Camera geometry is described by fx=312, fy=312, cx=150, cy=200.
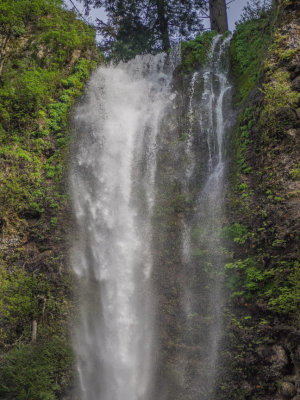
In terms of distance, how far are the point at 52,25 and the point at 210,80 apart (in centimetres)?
714

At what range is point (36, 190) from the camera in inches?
364

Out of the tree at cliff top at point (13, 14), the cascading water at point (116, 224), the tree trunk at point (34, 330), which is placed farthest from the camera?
the tree at cliff top at point (13, 14)

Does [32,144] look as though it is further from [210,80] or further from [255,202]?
[255,202]

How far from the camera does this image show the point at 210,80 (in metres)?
10.3

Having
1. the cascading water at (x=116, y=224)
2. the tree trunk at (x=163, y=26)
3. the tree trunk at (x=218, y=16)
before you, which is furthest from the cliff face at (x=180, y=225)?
the tree trunk at (x=163, y=26)

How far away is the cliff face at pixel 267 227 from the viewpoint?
206 inches

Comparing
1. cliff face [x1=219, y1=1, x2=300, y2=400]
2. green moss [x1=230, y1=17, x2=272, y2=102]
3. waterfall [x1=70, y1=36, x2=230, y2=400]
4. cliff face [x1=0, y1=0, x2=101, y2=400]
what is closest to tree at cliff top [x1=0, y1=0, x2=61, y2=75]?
cliff face [x1=0, y1=0, x2=101, y2=400]

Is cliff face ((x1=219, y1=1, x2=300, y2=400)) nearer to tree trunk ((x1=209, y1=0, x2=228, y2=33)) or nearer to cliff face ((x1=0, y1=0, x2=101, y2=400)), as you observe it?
cliff face ((x1=0, y1=0, x2=101, y2=400))

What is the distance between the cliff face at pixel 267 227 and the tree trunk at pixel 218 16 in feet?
12.8

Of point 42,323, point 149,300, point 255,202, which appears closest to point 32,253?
point 42,323

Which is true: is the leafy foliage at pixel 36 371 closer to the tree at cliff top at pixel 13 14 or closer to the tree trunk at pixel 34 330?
the tree trunk at pixel 34 330

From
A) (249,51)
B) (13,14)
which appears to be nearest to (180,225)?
(249,51)

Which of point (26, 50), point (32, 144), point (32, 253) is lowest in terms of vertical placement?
point (32, 253)

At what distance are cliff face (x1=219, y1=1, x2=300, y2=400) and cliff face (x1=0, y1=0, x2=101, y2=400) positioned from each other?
3.70 meters
